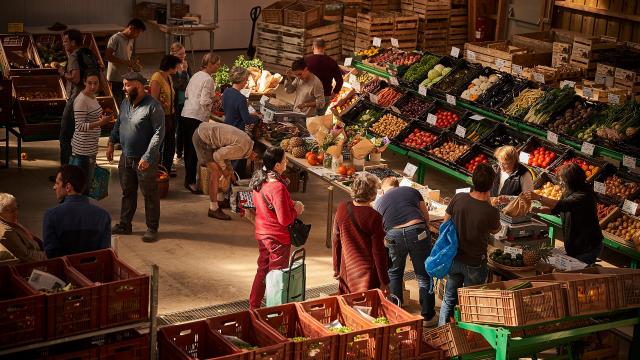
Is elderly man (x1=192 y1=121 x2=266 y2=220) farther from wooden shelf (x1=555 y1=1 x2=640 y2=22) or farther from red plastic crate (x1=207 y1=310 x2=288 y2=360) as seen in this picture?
wooden shelf (x1=555 y1=1 x2=640 y2=22)

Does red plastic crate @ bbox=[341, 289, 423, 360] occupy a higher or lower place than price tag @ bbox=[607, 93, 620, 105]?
lower

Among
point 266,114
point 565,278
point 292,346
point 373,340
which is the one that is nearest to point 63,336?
point 292,346

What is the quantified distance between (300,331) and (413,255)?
187 centimetres

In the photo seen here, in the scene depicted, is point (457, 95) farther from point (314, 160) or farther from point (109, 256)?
point (109, 256)

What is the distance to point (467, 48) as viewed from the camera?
14375mm

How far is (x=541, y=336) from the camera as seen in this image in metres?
6.59

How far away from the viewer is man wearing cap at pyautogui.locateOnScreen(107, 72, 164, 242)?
9242mm

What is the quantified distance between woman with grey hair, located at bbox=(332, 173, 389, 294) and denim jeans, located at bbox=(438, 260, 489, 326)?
59cm

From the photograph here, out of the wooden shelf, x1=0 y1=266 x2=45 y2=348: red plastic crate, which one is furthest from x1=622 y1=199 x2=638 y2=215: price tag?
the wooden shelf

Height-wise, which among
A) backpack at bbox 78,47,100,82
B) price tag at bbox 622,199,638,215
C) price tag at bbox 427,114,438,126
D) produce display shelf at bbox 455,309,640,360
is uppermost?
backpack at bbox 78,47,100,82

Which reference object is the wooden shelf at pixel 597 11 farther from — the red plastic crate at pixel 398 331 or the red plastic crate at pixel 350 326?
the red plastic crate at pixel 350 326

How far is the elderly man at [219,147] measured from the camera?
Answer: 1009 cm

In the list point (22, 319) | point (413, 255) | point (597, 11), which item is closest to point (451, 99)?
point (413, 255)

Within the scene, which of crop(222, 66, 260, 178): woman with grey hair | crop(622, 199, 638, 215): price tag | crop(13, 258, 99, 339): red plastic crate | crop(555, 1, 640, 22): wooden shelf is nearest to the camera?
crop(13, 258, 99, 339): red plastic crate
